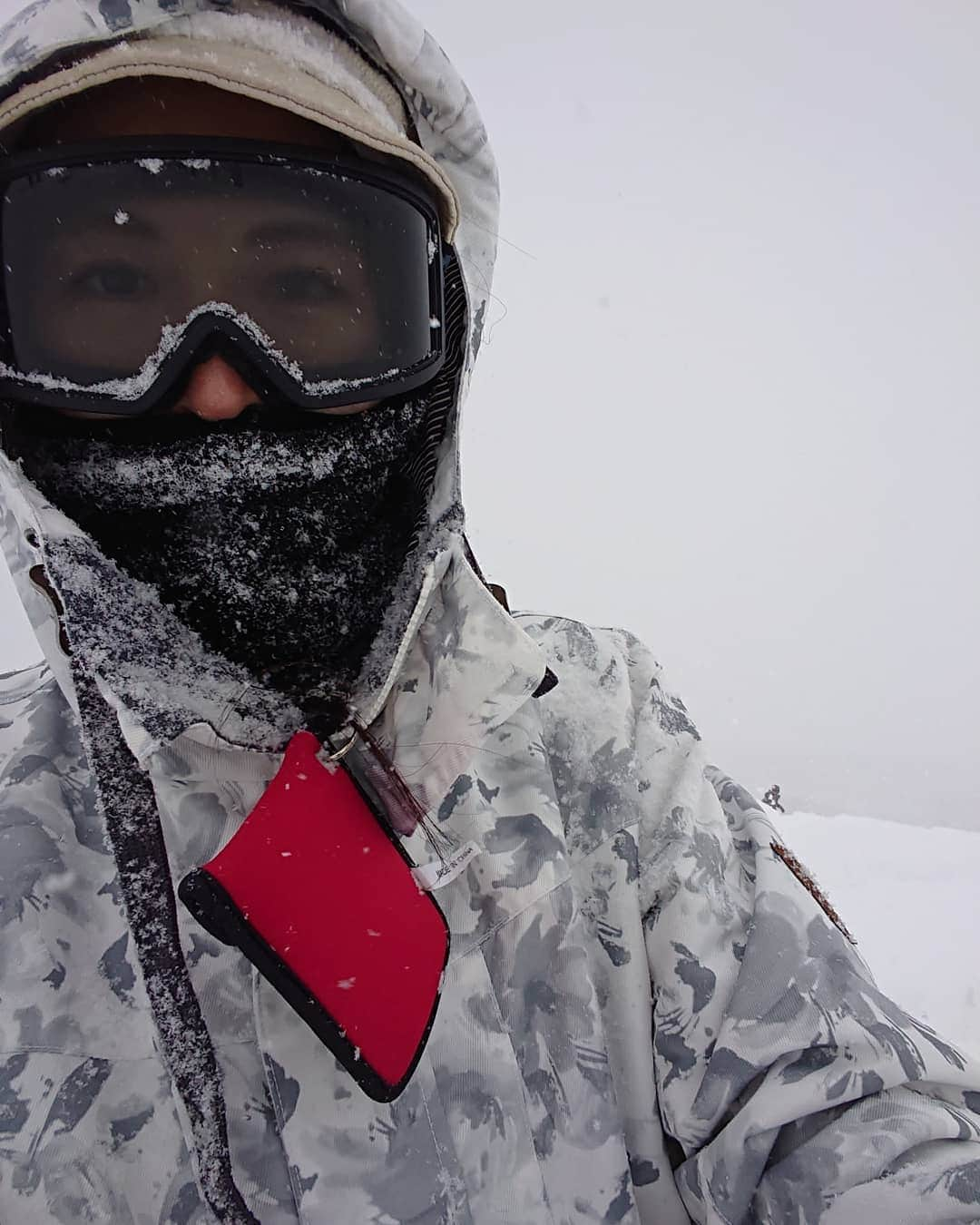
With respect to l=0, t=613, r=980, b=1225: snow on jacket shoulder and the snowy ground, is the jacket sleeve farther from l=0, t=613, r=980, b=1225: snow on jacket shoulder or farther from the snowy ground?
the snowy ground

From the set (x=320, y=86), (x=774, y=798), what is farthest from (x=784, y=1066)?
(x=774, y=798)

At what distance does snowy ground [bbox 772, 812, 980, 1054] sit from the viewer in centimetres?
518

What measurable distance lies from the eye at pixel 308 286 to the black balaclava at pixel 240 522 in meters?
0.21

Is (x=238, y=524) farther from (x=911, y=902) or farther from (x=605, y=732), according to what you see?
(x=911, y=902)

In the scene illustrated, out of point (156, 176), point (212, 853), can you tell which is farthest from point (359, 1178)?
point (156, 176)

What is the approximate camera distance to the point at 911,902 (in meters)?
7.54

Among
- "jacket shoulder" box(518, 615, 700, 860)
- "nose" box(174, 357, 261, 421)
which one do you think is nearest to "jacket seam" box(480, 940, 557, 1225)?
"jacket shoulder" box(518, 615, 700, 860)

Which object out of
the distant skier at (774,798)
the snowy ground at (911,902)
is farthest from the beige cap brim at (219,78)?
the distant skier at (774,798)

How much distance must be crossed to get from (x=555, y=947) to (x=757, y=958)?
Answer: 0.32 meters

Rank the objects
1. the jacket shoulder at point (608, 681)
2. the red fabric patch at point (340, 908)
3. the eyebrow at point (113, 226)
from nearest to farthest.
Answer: the red fabric patch at point (340, 908)
the eyebrow at point (113, 226)
the jacket shoulder at point (608, 681)

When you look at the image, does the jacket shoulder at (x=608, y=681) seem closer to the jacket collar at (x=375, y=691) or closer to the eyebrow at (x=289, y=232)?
the jacket collar at (x=375, y=691)

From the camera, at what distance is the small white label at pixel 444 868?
1.08m

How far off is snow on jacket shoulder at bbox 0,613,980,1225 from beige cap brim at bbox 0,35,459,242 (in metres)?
0.93

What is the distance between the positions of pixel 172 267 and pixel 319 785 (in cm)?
93
